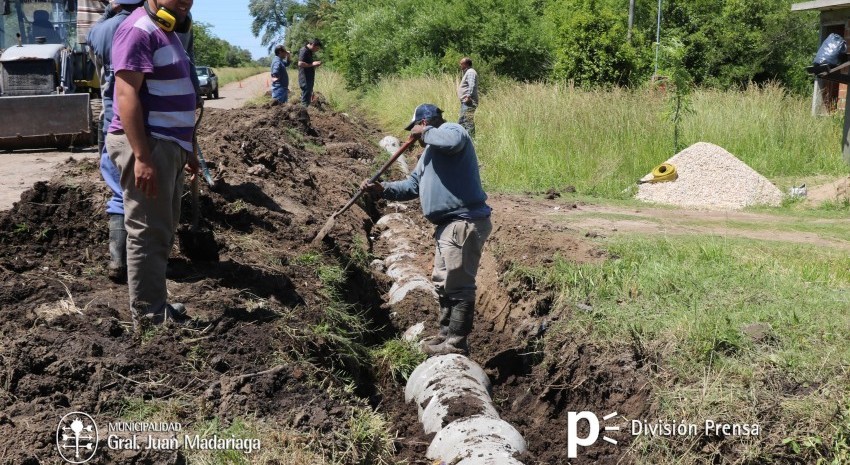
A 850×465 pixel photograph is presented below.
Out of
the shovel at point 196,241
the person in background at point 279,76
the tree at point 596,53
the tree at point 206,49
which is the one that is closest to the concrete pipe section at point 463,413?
the shovel at point 196,241

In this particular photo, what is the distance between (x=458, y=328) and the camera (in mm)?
6617

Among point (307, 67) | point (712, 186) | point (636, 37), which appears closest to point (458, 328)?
point (712, 186)

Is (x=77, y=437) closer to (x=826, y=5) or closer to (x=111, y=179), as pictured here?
(x=111, y=179)

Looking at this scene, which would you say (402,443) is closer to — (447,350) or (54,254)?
(447,350)

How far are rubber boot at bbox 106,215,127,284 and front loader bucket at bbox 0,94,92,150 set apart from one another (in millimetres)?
9801

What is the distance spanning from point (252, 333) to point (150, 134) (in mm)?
1319

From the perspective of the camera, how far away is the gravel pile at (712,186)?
475 inches

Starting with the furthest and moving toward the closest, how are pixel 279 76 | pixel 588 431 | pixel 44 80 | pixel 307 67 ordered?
pixel 307 67, pixel 279 76, pixel 44 80, pixel 588 431

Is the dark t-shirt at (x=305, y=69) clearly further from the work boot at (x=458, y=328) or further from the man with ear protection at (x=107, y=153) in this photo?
the work boot at (x=458, y=328)

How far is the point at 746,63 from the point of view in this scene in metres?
30.2

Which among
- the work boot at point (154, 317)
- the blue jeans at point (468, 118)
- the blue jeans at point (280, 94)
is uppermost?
the blue jeans at point (280, 94)

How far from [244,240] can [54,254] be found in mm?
1647

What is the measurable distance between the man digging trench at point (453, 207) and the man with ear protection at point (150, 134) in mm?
1824

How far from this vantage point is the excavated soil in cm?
448
